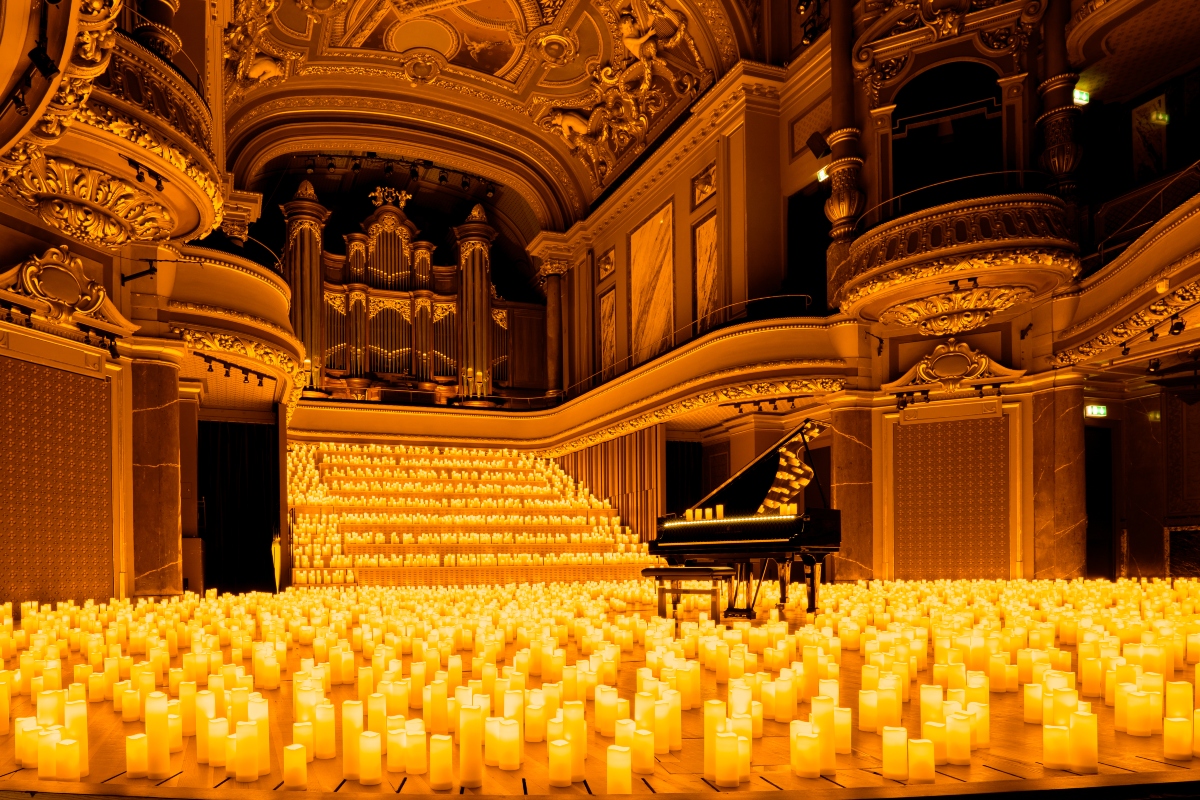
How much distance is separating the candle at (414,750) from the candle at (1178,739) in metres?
2.45

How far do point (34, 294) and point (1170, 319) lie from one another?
37.7 ft

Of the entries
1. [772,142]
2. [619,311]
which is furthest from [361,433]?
[772,142]

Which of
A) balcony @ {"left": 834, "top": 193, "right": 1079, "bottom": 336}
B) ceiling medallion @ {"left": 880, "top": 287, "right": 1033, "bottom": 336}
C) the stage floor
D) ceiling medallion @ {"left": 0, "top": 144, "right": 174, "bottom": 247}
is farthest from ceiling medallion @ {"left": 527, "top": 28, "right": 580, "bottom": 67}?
the stage floor

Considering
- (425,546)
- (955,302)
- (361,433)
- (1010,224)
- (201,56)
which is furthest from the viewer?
(361,433)

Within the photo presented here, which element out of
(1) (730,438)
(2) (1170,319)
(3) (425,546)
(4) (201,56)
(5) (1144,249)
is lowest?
(3) (425,546)

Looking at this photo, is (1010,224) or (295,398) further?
(295,398)

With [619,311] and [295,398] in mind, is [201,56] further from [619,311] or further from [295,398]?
[619,311]

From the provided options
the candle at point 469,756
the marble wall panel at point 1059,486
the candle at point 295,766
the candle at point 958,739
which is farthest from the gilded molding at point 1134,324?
the candle at point 295,766

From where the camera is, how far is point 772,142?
1538cm

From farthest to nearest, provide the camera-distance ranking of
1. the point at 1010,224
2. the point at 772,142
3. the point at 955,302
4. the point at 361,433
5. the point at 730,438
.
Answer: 1. the point at 361,433
2. the point at 730,438
3. the point at 772,142
4. the point at 955,302
5. the point at 1010,224

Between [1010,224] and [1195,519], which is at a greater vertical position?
[1010,224]

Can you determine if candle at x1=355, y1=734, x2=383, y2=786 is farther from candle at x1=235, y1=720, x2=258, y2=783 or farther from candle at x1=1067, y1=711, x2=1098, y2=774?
candle at x1=1067, y1=711, x2=1098, y2=774

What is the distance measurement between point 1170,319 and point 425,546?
33.6 ft

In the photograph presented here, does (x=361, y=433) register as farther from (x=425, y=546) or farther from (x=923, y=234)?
(x=923, y=234)
